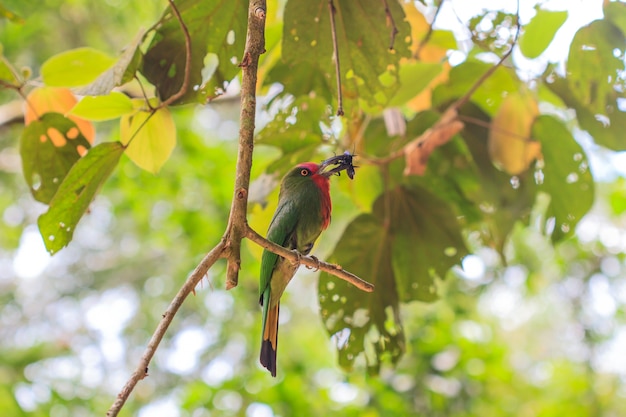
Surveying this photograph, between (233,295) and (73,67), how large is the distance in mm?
3137

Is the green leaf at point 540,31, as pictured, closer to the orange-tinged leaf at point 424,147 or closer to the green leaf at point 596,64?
the green leaf at point 596,64

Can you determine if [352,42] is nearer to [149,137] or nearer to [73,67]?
[149,137]

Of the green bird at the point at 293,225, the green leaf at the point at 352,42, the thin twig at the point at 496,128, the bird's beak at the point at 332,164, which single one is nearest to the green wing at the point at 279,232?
the green bird at the point at 293,225

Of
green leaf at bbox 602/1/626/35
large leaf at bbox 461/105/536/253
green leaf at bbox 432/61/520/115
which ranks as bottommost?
large leaf at bbox 461/105/536/253

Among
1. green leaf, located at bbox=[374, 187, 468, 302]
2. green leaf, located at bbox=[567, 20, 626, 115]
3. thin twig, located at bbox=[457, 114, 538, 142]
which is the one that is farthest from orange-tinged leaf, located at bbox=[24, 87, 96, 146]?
green leaf, located at bbox=[567, 20, 626, 115]

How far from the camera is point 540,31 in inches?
98.4

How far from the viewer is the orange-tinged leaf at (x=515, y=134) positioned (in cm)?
276

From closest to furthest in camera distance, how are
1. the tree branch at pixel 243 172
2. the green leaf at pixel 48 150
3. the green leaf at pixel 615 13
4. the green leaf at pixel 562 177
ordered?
the tree branch at pixel 243 172, the green leaf at pixel 48 150, the green leaf at pixel 615 13, the green leaf at pixel 562 177

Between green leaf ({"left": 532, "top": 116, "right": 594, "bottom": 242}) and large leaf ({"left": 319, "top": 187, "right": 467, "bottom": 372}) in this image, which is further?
green leaf ({"left": 532, "top": 116, "right": 594, "bottom": 242})

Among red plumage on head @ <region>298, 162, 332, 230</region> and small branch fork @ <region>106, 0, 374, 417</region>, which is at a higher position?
small branch fork @ <region>106, 0, 374, 417</region>

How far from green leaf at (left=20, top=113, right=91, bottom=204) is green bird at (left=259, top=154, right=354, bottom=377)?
0.78 m

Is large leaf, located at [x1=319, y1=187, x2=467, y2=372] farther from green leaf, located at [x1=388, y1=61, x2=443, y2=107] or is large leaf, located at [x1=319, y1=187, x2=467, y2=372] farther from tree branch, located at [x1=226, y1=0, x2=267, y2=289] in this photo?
tree branch, located at [x1=226, y1=0, x2=267, y2=289]

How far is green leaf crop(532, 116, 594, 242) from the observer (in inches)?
105

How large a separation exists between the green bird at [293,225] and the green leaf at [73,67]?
85cm
